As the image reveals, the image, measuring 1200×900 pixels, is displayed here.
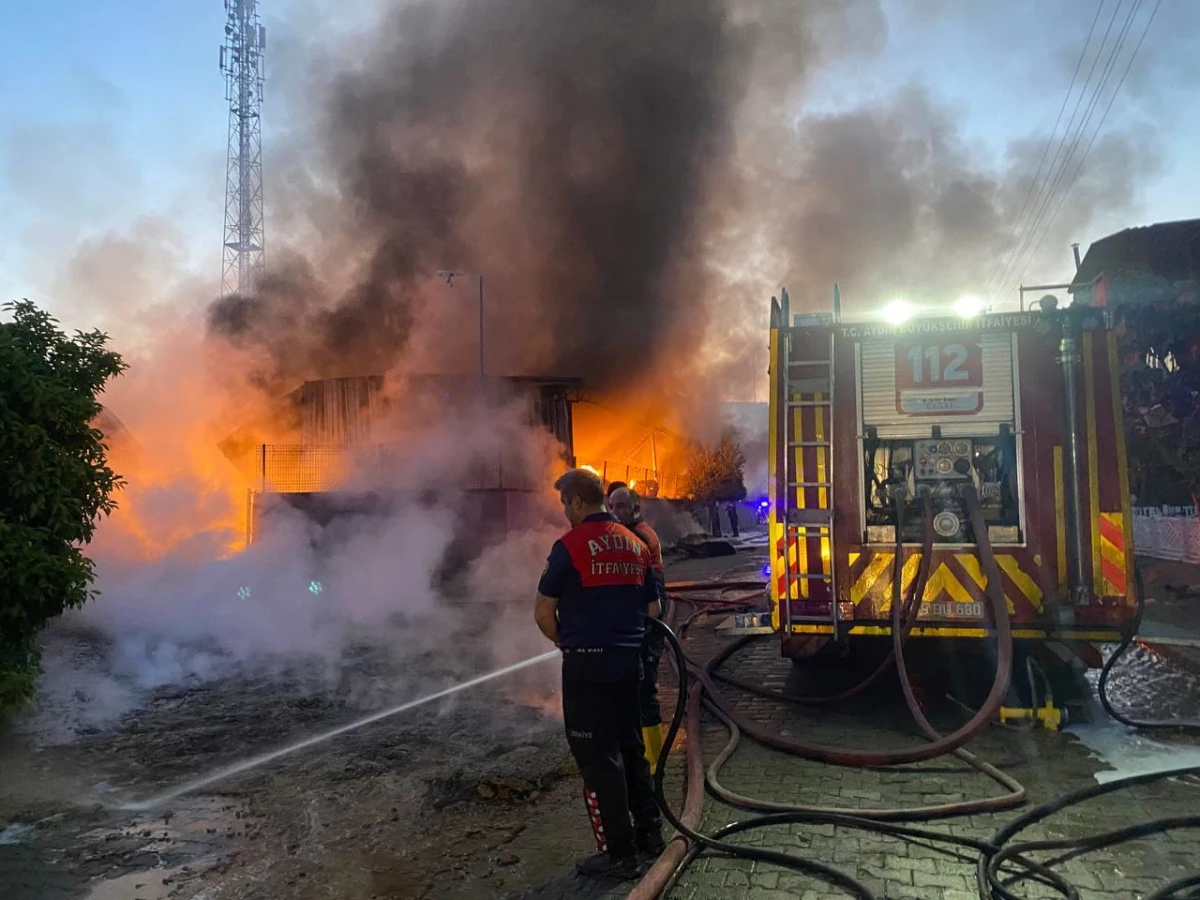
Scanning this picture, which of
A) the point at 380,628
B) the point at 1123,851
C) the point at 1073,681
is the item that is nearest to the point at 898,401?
the point at 1073,681

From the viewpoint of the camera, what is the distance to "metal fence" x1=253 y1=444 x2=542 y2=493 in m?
18.0

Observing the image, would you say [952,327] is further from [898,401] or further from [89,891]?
[89,891]

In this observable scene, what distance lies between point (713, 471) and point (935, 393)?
1360 inches

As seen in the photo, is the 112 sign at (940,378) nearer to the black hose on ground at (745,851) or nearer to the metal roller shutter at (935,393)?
the metal roller shutter at (935,393)

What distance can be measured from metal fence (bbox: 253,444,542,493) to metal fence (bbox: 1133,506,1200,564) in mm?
13148

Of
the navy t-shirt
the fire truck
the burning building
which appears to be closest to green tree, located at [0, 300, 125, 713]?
the navy t-shirt

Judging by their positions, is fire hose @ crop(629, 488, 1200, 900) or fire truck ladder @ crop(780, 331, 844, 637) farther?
fire truck ladder @ crop(780, 331, 844, 637)

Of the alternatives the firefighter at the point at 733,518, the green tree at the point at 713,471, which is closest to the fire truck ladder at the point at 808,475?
the firefighter at the point at 733,518

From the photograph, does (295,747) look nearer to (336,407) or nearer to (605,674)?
(605,674)

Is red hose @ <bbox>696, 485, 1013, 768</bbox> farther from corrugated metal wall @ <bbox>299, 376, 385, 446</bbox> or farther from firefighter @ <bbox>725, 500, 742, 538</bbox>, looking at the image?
firefighter @ <bbox>725, 500, 742, 538</bbox>

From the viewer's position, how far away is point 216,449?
18594mm

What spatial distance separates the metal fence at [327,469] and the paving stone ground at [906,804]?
1346cm

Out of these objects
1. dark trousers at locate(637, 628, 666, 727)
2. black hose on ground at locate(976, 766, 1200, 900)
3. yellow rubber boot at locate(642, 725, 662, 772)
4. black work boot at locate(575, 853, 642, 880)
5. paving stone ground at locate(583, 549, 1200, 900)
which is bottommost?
paving stone ground at locate(583, 549, 1200, 900)

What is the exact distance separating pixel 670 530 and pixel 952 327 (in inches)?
915
